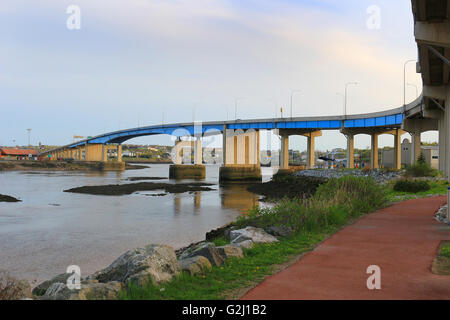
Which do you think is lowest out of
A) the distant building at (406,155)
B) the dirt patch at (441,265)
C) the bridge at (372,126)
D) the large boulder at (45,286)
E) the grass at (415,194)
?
the large boulder at (45,286)

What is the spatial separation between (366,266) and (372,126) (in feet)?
215

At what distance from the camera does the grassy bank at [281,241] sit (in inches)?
284

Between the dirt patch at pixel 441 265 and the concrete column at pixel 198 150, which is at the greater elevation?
the concrete column at pixel 198 150

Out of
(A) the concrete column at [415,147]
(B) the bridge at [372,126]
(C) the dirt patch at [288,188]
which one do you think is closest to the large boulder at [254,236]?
(B) the bridge at [372,126]

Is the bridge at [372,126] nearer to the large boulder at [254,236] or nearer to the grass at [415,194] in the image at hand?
the grass at [415,194]

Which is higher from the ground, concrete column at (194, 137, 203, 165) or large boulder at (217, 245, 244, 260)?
concrete column at (194, 137, 203, 165)

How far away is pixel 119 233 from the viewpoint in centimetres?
2223

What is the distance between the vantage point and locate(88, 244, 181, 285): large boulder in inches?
305

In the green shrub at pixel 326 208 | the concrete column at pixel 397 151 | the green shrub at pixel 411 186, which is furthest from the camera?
the concrete column at pixel 397 151

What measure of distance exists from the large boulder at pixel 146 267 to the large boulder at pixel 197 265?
17cm

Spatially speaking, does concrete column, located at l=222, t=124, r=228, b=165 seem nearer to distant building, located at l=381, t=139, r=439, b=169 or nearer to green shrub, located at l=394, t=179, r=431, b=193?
distant building, located at l=381, t=139, r=439, b=169

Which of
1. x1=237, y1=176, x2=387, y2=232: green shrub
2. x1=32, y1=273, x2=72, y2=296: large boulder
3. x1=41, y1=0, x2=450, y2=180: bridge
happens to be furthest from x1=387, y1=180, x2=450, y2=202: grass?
x1=32, y1=273, x2=72, y2=296: large boulder
